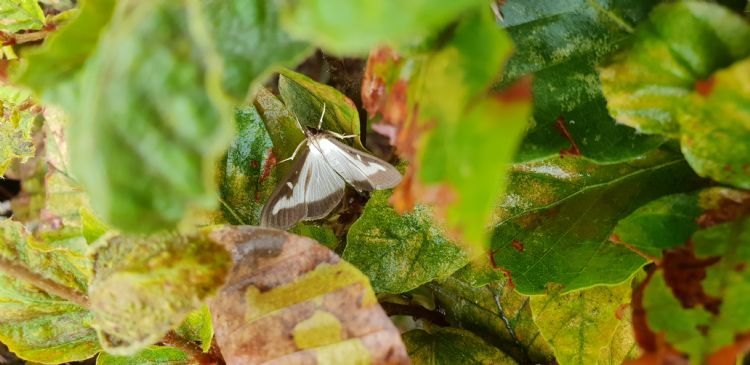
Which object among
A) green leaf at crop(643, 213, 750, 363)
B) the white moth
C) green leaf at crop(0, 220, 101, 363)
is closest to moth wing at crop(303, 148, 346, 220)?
the white moth

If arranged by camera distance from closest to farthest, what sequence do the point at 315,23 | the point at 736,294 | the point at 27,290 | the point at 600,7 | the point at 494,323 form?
the point at 315,23, the point at 736,294, the point at 600,7, the point at 27,290, the point at 494,323

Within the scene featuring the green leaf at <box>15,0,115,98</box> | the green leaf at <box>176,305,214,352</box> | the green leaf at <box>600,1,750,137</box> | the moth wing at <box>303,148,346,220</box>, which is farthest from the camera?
the moth wing at <box>303,148,346,220</box>

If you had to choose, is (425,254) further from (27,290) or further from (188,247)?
(27,290)

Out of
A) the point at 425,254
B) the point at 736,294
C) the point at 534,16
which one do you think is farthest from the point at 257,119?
the point at 736,294

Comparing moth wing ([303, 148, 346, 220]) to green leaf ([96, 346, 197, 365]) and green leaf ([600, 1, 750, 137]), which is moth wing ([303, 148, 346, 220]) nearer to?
green leaf ([96, 346, 197, 365])

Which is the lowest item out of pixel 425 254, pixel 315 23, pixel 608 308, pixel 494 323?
pixel 494 323

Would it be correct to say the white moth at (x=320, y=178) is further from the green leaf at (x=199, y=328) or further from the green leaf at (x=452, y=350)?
the green leaf at (x=452, y=350)

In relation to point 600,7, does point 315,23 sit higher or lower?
higher
